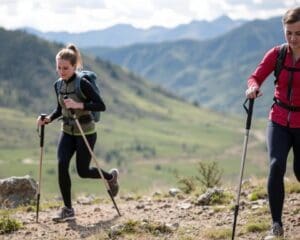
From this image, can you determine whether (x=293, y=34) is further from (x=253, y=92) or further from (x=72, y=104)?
(x=72, y=104)

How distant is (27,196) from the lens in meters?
12.4

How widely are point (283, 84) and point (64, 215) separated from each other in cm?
491

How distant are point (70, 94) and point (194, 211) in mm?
3268

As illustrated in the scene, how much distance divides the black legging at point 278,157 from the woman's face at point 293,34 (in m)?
1.14

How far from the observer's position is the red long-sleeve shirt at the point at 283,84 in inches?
287

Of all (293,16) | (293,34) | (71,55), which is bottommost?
(71,55)

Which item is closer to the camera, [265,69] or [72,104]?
[265,69]

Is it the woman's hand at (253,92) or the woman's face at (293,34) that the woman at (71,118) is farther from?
the woman's face at (293,34)

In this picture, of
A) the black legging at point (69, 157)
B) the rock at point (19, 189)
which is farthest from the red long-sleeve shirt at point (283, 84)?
the rock at point (19, 189)

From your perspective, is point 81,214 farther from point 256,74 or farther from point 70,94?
point 256,74

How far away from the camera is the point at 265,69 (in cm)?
752

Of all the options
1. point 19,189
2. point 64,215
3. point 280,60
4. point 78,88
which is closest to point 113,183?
point 64,215

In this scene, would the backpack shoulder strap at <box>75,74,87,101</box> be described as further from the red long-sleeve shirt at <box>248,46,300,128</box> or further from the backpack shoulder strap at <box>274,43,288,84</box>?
the backpack shoulder strap at <box>274,43,288,84</box>

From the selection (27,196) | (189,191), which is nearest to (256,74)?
(189,191)
